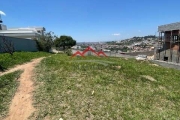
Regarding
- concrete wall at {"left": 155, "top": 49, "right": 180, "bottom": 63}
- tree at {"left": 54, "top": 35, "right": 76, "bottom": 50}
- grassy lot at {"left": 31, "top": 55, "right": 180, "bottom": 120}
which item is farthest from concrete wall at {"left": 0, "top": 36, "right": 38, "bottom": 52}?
tree at {"left": 54, "top": 35, "right": 76, "bottom": 50}

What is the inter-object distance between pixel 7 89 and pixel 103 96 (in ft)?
10.0

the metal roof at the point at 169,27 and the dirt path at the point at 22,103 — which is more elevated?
the metal roof at the point at 169,27

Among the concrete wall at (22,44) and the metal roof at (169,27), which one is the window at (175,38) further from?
the concrete wall at (22,44)

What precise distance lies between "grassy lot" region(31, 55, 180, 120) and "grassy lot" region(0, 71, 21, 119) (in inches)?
29.4

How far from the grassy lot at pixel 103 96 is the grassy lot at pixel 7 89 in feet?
2.45

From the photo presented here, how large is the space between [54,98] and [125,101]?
6.50 feet

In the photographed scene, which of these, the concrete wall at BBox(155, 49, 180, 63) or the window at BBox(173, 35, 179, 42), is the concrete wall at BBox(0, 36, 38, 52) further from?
the window at BBox(173, 35, 179, 42)

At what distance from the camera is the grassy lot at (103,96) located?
15.3 ft

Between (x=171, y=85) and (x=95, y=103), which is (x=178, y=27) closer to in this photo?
(x=171, y=85)

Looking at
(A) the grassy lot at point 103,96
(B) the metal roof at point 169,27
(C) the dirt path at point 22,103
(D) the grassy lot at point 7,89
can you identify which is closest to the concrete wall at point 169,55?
(B) the metal roof at point 169,27

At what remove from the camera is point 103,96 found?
5641mm

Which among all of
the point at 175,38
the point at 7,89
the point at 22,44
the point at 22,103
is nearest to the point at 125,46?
the point at 175,38

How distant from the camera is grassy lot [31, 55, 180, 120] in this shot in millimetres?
4652

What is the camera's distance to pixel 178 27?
24141 millimetres
